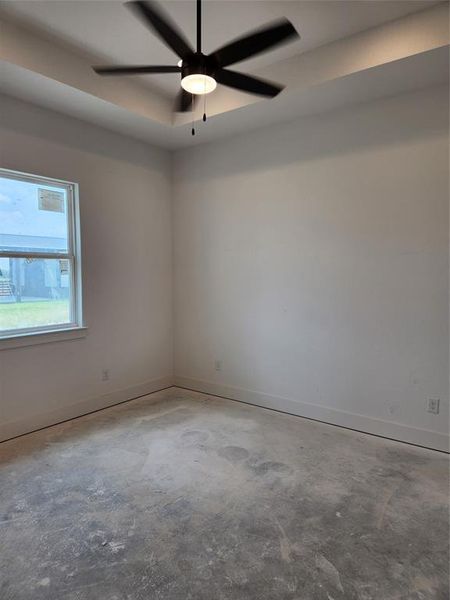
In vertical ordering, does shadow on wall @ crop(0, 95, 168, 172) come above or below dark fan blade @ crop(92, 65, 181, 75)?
above

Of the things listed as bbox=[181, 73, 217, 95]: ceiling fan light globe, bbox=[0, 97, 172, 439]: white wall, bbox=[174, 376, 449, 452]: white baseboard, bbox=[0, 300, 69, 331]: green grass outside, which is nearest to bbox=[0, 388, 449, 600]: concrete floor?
bbox=[174, 376, 449, 452]: white baseboard

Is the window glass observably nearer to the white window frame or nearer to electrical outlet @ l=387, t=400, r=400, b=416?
the white window frame

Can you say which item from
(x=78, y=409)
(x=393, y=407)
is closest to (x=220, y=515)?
(x=393, y=407)

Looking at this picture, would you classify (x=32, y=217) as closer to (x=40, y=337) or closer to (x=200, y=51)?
(x=40, y=337)

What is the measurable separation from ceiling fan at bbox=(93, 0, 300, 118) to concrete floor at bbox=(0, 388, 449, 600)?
2395 mm

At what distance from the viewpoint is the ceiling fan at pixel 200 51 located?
5.83 feet

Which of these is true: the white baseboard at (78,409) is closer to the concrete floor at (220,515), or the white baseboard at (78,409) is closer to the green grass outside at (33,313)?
the concrete floor at (220,515)

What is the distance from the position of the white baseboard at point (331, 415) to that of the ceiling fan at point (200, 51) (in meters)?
2.79

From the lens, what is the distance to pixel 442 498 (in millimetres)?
2365

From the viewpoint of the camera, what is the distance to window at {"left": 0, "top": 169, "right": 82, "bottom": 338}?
10.5ft

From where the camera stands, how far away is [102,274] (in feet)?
12.8

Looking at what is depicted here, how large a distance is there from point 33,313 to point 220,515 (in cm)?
237

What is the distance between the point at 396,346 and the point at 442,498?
1.18 m

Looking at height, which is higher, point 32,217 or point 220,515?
point 32,217
